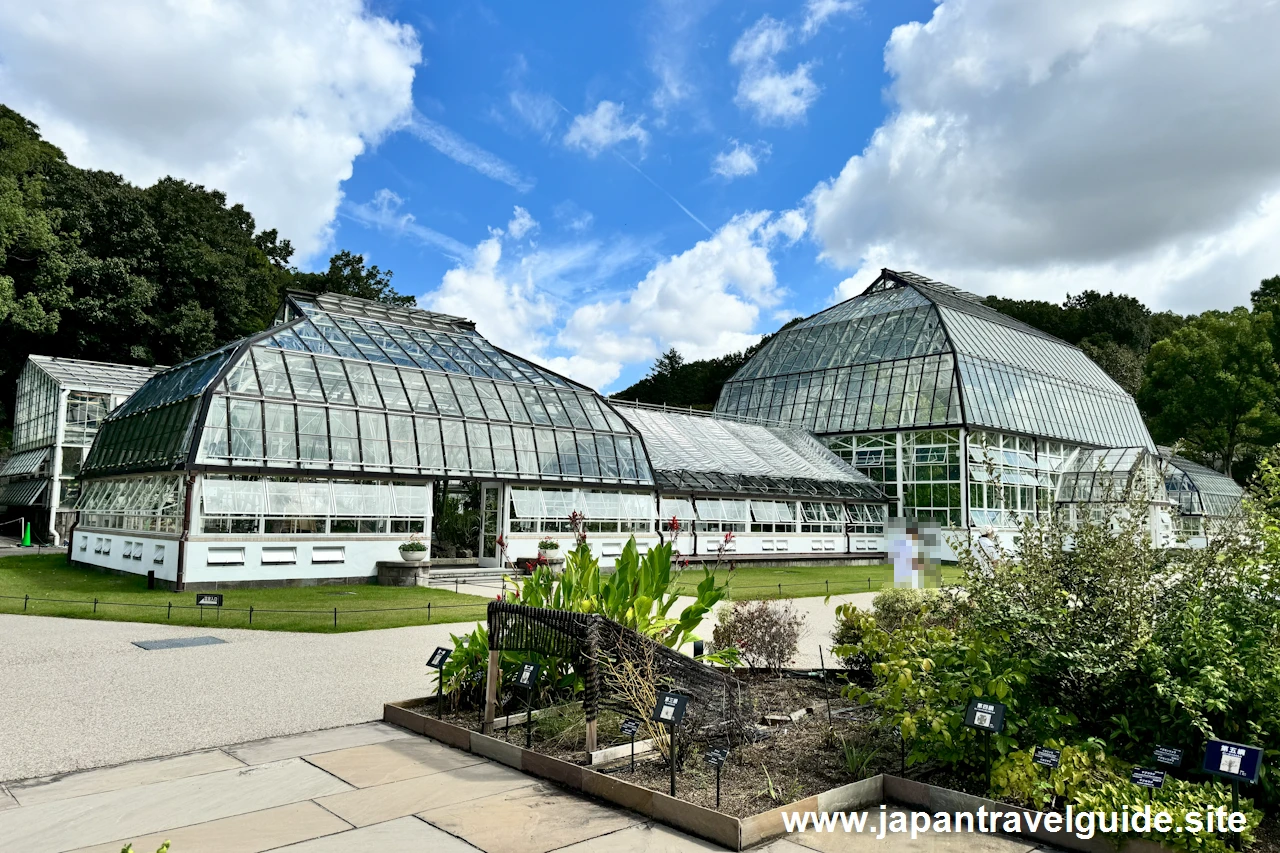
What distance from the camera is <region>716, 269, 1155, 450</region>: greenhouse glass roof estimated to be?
44125 mm

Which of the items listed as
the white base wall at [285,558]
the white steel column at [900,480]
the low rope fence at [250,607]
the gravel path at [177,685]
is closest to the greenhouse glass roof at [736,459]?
the white steel column at [900,480]

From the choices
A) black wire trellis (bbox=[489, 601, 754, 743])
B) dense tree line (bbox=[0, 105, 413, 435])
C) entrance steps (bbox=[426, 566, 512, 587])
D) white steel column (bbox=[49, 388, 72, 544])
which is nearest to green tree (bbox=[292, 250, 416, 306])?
dense tree line (bbox=[0, 105, 413, 435])

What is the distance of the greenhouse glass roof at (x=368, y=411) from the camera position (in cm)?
2308

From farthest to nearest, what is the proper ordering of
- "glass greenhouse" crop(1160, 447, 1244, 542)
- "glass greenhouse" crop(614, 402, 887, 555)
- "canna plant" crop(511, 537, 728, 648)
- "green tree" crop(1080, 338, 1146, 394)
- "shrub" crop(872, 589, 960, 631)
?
"green tree" crop(1080, 338, 1146, 394)
"glass greenhouse" crop(1160, 447, 1244, 542)
"glass greenhouse" crop(614, 402, 887, 555)
"shrub" crop(872, 589, 960, 631)
"canna plant" crop(511, 537, 728, 648)

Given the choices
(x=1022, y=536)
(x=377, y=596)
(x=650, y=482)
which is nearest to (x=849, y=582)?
(x=650, y=482)

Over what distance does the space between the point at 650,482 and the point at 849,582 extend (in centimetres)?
846

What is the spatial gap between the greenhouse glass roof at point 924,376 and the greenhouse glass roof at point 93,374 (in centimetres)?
3603

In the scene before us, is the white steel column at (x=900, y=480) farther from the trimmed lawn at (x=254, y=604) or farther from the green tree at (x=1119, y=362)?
the green tree at (x=1119, y=362)

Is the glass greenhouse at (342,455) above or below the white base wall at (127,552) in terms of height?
above

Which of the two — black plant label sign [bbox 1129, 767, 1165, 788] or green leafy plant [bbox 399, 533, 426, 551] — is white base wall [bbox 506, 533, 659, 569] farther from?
black plant label sign [bbox 1129, 767, 1165, 788]

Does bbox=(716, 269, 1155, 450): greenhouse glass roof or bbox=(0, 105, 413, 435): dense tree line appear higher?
bbox=(0, 105, 413, 435): dense tree line

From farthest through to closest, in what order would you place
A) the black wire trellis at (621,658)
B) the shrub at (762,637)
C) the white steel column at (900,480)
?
the white steel column at (900,480), the shrub at (762,637), the black wire trellis at (621,658)

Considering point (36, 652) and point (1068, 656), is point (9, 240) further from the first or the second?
point (1068, 656)

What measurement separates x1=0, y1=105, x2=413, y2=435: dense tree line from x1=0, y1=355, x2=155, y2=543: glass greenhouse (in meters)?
4.67
